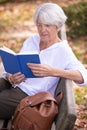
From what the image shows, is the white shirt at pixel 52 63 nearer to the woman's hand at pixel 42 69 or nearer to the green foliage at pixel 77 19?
the woman's hand at pixel 42 69

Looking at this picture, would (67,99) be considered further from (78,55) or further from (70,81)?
(78,55)

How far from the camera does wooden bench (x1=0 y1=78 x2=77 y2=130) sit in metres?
3.50

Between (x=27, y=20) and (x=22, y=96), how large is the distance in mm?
6471

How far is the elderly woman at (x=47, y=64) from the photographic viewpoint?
4254mm

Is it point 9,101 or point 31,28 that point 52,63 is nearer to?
point 9,101

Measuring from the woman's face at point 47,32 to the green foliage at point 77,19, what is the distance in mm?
4597

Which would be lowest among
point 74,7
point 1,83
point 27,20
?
point 27,20

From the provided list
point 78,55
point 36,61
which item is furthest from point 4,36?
point 36,61

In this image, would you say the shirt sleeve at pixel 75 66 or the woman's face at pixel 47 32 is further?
the woman's face at pixel 47 32

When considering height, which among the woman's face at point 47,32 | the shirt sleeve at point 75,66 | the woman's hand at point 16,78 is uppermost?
the woman's face at point 47,32

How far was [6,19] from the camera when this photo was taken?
10773mm

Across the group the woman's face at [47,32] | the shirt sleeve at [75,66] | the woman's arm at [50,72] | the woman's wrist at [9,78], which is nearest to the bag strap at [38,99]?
the woman's arm at [50,72]

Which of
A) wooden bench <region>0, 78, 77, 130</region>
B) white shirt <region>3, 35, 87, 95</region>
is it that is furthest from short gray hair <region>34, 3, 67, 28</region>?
wooden bench <region>0, 78, 77, 130</region>

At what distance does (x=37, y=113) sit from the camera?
12.5ft
